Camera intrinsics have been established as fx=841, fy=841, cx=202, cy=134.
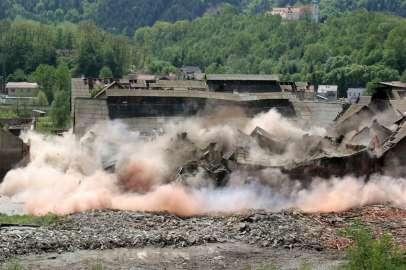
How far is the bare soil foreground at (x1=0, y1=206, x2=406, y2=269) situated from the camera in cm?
2500

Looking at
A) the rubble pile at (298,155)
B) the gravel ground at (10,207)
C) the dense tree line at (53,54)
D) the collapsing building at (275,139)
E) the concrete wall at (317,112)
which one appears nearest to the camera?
the gravel ground at (10,207)

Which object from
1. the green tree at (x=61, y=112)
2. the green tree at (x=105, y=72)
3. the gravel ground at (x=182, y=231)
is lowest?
the green tree at (x=105, y=72)

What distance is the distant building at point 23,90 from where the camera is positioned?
117125mm

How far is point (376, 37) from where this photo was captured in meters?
173

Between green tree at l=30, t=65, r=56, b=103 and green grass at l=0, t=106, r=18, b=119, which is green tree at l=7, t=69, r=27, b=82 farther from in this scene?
green grass at l=0, t=106, r=18, b=119

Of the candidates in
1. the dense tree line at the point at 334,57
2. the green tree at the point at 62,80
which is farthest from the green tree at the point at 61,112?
the dense tree line at the point at 334,57

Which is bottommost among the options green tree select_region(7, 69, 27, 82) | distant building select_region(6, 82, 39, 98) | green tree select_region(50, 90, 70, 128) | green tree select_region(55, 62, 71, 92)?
green tree select_region(7, 69, 27, 82)

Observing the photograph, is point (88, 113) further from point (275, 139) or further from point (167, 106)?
point (275, 139)

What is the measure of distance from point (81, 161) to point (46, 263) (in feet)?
42.6

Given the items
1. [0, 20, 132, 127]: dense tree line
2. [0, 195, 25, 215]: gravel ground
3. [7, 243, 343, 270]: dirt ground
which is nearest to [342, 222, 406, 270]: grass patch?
[7, 243, 343, 270]: dirt ground

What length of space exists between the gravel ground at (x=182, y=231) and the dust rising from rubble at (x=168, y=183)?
5.68 feet

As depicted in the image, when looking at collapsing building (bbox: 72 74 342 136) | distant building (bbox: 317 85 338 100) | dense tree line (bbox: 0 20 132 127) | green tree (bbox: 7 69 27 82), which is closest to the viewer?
collapsing building (bbox: 72 74 342 136)

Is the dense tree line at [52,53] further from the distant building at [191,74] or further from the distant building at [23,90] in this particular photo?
the distant building at [23,90]

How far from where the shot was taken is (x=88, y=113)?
Answer: 4128 cm
